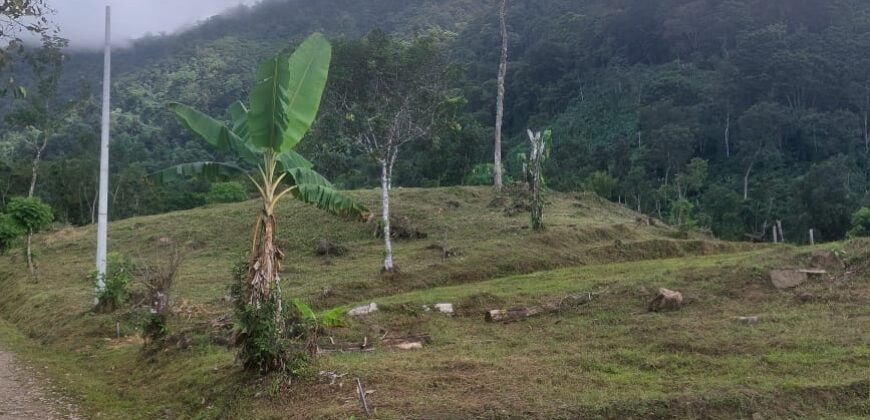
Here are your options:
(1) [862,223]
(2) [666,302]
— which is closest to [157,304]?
(2) [666,302]

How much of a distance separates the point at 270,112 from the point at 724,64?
4538 cm

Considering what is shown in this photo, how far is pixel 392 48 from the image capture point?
61.0 feet

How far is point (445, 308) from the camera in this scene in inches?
484

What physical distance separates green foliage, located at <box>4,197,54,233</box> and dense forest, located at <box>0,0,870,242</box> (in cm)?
804

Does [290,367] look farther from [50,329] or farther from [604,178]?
[604,178]

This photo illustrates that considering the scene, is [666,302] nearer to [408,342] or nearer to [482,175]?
[408,342]

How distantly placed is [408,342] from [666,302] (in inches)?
172

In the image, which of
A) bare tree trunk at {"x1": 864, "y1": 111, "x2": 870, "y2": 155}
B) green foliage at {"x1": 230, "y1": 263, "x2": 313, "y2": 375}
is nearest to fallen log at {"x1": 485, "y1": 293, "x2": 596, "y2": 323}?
green foliage at {"x1": 230, "y1": 263, "x2": 313, "y2": 375}

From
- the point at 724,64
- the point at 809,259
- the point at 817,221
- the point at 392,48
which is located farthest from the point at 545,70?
the point at 809,259

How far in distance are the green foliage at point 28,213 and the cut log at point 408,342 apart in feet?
46.7

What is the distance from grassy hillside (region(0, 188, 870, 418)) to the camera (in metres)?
6.92

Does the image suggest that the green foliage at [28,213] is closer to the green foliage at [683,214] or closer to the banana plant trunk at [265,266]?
the banana plant trunk at [265,266]

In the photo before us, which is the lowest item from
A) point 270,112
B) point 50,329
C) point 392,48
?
point 50,329

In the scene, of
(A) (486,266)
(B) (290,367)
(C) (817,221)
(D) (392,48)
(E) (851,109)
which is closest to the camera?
(B) (290,367)
